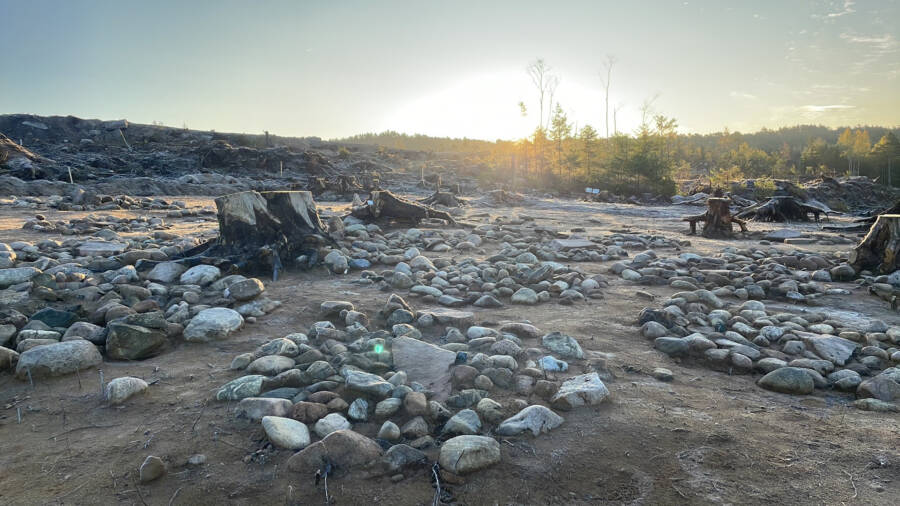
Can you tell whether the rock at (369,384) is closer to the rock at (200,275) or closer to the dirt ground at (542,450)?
the dirt ground at (542,450)

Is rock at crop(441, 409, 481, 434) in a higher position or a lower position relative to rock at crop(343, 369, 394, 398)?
lower

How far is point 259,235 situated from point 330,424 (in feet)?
10.9

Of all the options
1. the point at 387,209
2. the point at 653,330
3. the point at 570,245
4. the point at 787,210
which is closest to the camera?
the point at 653,330

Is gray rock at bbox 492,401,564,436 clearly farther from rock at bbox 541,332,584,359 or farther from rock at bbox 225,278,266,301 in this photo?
rock at bbox 225,278,266,301

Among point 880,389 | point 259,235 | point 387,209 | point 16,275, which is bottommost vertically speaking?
point 880,389

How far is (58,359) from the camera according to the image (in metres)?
2.35

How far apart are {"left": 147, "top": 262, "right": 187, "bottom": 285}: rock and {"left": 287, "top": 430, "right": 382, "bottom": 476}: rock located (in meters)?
2.95

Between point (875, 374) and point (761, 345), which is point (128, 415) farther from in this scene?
point (875, 374)

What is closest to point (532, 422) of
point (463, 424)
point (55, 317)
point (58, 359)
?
point (463, 424)

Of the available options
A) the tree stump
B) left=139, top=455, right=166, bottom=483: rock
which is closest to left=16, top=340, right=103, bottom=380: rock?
left=139, top=455, right=166, bottom=483: rock

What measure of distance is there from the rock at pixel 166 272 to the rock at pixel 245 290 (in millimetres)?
712

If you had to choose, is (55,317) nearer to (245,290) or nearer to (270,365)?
(245,290)

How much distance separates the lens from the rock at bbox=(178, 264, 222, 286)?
384cm

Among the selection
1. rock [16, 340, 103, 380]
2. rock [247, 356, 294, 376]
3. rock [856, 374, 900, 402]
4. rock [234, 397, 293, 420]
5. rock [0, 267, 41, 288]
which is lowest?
rock [856, 374, 900, 402]
